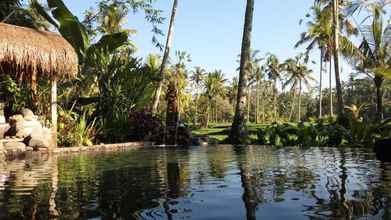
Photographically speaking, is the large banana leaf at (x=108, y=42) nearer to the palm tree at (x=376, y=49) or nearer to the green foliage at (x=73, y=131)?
the green foliage at (x=73, y=131)

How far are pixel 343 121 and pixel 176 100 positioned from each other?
7.43 m

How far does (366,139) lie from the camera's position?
16.3m

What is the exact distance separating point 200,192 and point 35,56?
9.71 meters

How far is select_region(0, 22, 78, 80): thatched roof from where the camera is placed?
12.9 meters

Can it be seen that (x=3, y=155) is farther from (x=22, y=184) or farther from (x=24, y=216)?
(x=24, y=216)

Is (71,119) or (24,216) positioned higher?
(71,119)

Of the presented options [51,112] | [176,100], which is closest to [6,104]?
[51,112]

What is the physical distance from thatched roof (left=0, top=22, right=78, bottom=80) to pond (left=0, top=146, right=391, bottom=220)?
5748mm

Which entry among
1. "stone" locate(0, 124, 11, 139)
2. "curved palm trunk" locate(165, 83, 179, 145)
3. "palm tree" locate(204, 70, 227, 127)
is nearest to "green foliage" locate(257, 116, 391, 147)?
"curved palm trunk" locate(165, 83, 179, 145)

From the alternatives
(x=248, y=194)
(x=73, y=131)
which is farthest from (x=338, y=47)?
(x=248, y=194)

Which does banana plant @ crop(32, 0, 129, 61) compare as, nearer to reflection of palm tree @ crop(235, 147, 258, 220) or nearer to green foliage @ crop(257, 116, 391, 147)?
green foliage @ crop(257, 116, 391, 147)

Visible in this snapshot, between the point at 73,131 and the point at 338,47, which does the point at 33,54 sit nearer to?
the point at 73,131

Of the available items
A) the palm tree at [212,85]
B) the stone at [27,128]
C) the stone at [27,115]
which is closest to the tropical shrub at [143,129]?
the stone at [27,115]

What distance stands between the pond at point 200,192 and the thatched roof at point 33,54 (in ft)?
18.9
